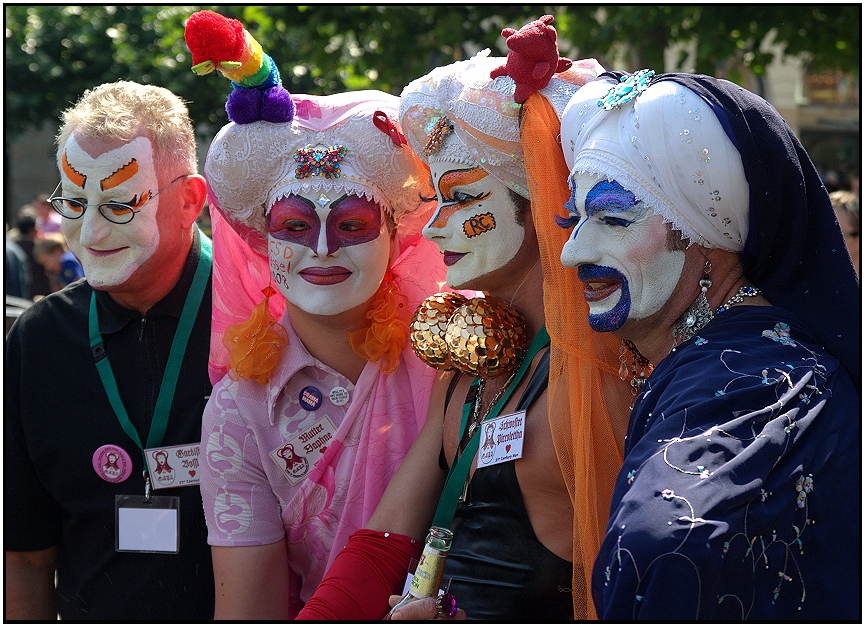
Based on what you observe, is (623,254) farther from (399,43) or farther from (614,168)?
(399,43)

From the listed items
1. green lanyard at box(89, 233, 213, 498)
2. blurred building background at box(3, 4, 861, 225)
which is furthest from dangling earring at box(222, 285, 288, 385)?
blurred building background at box(3, 4, 861, 225)

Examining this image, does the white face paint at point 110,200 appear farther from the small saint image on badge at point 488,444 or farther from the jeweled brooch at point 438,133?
the small saint image on badge at point 488,444

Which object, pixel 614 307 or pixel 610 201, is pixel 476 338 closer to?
pixel 614 307

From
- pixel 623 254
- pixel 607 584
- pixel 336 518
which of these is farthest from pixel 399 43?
pixel 607 584

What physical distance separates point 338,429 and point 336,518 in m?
0.28

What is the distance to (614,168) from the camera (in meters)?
2.18

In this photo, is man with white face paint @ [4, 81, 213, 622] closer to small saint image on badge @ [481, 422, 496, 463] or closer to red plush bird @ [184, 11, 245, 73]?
red plush bird @ [184, 11, 245, 73]

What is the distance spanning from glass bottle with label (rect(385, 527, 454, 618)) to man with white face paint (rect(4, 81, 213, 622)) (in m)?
1.19

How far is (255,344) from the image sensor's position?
3158 mm

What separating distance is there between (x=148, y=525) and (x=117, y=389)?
0.49 m

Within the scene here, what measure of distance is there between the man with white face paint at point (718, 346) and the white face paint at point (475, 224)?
319mm

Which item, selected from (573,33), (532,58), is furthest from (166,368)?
(573,33)

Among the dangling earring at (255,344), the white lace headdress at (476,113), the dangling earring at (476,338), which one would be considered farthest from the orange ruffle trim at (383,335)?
the white lace headdress at (476,113)

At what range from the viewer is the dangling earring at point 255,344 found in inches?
124
